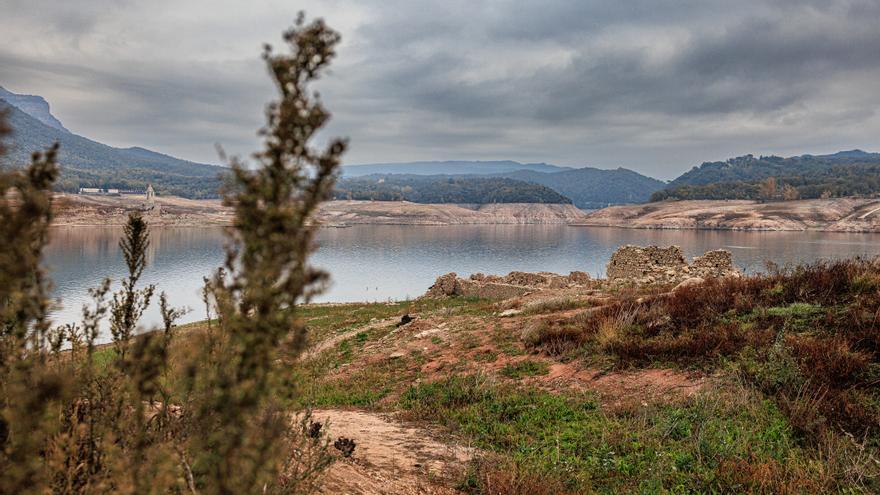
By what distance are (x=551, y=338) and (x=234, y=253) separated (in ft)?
32.5

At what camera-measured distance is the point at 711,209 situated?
467 ft

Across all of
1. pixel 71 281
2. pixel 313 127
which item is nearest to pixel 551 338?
pixel 313 127

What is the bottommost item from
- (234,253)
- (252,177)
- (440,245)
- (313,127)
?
(440,245)

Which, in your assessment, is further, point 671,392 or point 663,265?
point 663,265

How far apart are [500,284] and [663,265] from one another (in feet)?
28.8

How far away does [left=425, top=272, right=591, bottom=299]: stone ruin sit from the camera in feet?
80.3

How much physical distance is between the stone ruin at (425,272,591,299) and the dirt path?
16637 millimetres

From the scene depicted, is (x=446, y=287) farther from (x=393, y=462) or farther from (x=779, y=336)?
(x=393, y=462)

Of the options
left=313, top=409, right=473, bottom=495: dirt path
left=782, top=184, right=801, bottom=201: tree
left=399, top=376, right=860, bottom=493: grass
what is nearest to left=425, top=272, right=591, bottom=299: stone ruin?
left=399, top=376, right=860, bottom=493: grass

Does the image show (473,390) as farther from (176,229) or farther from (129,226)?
(176,229)

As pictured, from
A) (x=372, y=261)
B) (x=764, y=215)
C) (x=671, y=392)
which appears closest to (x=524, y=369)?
(x=671, y=392)

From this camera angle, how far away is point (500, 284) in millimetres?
24969

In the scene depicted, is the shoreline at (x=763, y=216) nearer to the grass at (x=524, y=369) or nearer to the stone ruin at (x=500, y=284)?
the stone ruin at (x=500, y=284)

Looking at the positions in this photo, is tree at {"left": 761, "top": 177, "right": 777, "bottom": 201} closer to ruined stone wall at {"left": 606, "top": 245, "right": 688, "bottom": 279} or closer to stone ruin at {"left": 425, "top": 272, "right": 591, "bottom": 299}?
ruined stone wall at {"left": 606, "top": 245, "right": 688, "bottom": 279}
